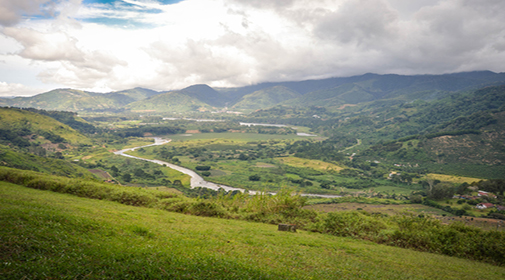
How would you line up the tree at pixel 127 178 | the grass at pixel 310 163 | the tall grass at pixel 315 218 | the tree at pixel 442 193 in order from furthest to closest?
the grass at pixel 310 163
the tree at pixel 127 178
the tree at pixel 442 193
the tall grass at pixel 315 218

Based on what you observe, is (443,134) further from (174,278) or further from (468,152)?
(174,278)

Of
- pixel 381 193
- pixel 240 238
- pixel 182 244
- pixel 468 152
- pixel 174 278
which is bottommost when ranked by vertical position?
pixel 381 193

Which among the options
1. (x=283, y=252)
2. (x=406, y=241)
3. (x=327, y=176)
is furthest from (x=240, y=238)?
(x=327, y=176)

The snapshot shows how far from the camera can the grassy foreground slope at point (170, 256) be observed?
7039 millimetres

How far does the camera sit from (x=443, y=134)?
139875 mm

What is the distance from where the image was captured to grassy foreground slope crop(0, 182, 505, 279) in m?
7.04

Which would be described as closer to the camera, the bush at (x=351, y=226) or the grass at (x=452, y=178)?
the bush at (x=351, y=226)

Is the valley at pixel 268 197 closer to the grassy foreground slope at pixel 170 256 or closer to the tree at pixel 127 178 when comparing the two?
the grassy foreground slope at pixel 170 256

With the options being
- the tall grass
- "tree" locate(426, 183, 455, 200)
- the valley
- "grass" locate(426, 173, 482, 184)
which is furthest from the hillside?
"grass" locate(426, 173, 482, 184)

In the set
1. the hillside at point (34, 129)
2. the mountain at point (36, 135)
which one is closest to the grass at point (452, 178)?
the mountain at point (36, 135)

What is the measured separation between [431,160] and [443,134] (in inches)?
1034

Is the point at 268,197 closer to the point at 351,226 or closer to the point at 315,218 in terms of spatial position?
the point at 315,218

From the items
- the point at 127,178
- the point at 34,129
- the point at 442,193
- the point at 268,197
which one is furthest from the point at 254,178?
the point at 34,129

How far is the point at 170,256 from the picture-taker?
886cm
